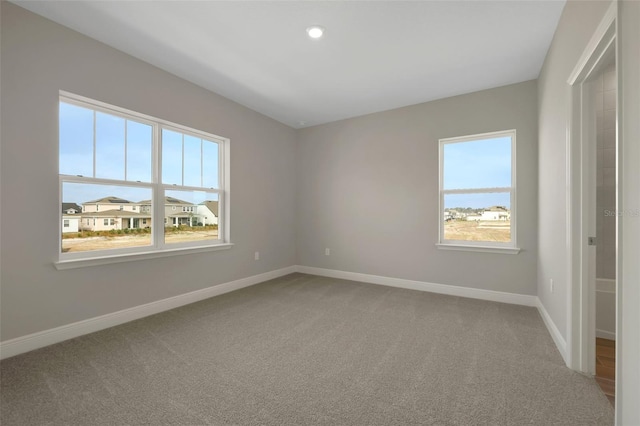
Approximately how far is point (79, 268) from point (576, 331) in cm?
411

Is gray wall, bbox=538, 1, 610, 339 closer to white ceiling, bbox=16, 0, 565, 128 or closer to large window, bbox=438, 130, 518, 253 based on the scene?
white ceiling, bbox=16, 0, 565, 128

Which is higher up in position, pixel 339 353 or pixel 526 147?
pixel 526 147

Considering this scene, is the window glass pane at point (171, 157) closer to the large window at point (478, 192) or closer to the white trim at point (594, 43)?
the large window at point (478, 192)

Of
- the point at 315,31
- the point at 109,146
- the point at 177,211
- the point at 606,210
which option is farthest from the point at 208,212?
the point at 606,210

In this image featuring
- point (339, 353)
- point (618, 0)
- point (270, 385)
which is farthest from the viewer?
point (339, 353)

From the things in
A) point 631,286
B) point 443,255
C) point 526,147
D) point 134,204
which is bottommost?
point 443,255

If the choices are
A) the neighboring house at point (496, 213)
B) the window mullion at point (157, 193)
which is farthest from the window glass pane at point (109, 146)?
the neighboring house at point (496, 213)

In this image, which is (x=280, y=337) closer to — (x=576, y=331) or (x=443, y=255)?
(x=576, y=331)

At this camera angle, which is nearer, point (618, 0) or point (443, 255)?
point (618, 0)

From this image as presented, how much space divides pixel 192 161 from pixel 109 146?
956 millimetres

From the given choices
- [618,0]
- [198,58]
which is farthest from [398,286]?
[198,58]

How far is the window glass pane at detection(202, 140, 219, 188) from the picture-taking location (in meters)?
3.82

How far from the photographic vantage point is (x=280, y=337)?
2527 millimetres

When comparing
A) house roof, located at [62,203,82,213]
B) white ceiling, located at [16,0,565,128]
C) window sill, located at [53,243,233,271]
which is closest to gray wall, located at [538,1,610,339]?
white ceiling, located at [16,0,565,128]
